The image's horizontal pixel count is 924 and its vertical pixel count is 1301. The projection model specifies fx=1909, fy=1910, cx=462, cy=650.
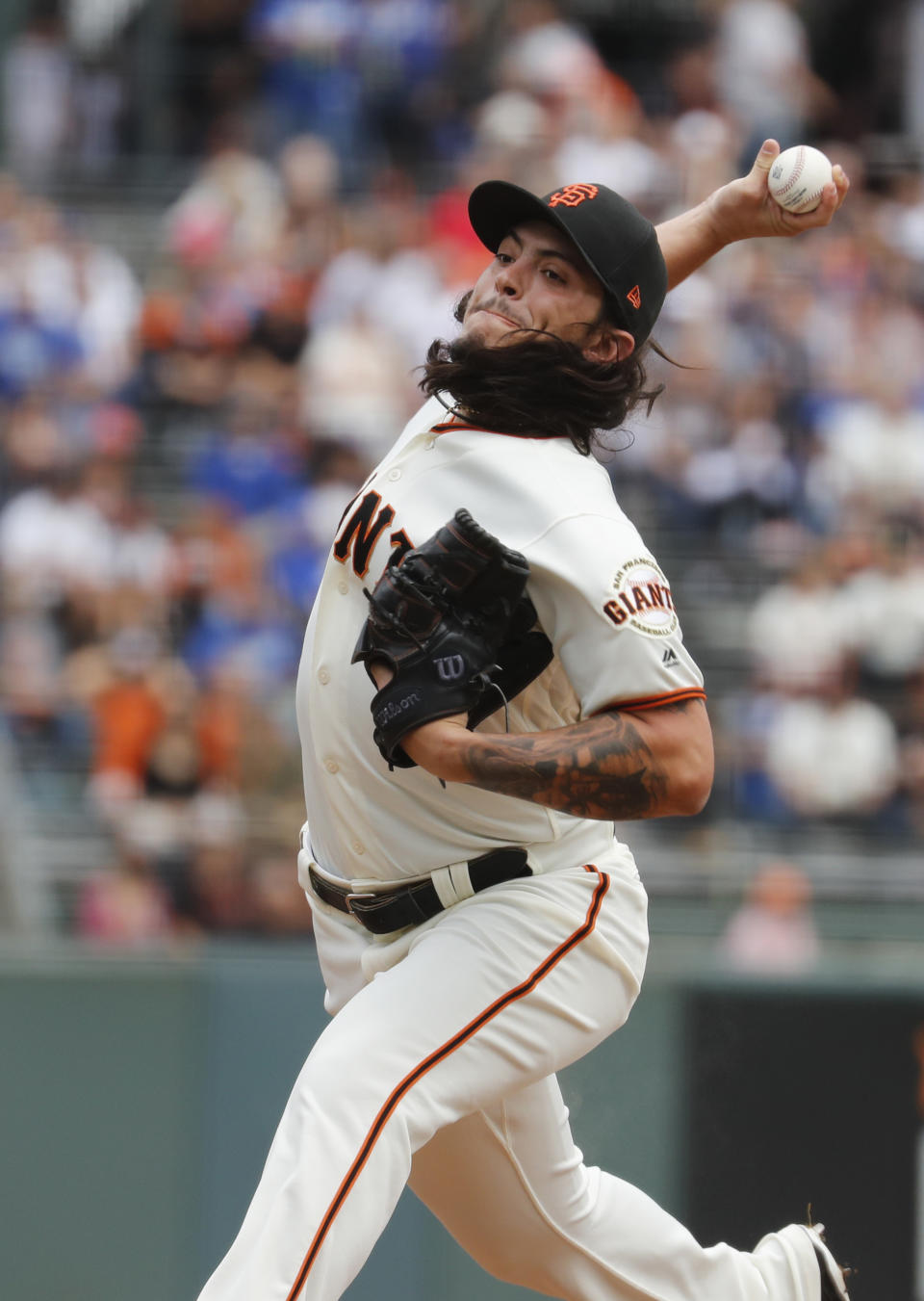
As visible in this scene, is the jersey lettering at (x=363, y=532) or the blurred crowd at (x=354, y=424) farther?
the blurred crowd at (x=354, y=424)

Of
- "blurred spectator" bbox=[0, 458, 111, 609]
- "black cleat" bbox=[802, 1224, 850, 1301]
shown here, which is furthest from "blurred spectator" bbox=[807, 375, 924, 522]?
"black cleat" bbox=[802, 1224, 850, 1301]

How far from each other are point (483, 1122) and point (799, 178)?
6.52 feet

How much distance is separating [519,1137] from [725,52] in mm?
8670

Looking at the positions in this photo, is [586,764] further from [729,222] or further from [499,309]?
[729,222]

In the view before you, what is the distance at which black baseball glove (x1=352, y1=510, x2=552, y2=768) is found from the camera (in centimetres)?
306

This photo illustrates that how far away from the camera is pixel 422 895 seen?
341 cm

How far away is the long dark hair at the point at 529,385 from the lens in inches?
134

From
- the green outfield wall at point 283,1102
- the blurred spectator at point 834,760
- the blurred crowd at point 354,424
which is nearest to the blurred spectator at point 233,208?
the blurred crowd at point 354,424

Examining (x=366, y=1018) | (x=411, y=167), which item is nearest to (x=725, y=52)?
(x=411, y=167)

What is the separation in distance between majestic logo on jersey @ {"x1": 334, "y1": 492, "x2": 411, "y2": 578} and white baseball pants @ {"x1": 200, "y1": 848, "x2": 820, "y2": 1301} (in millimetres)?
644

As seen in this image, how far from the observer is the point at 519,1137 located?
3.52 metres

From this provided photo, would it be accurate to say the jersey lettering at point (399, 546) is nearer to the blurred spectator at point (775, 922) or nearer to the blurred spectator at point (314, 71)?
the blurred spectator at point (775, 922)

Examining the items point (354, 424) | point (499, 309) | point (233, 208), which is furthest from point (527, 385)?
point (233, 208)

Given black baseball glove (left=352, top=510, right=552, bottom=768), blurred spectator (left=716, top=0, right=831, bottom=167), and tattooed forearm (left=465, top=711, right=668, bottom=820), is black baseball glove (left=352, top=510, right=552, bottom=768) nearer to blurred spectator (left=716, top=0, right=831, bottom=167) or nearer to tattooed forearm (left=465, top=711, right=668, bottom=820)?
tattooed forearm (left=465, top=711, right=668, bottom=820)
